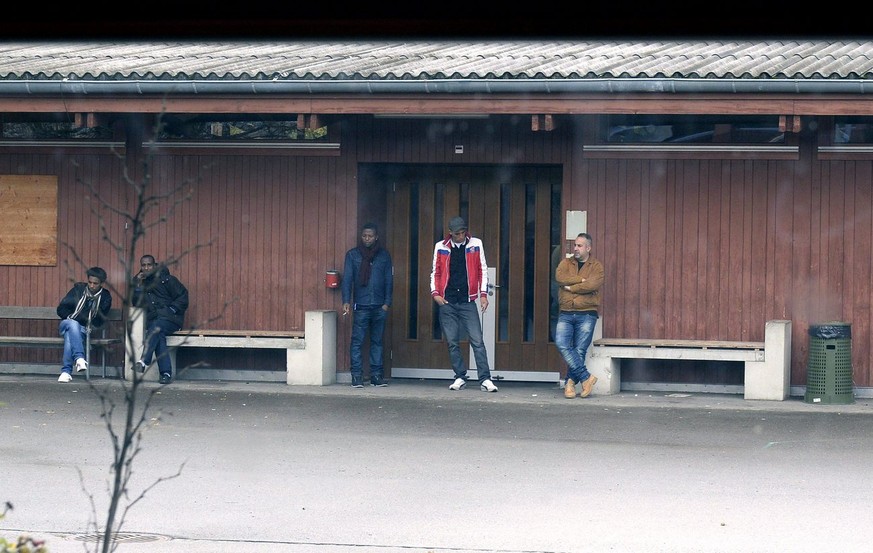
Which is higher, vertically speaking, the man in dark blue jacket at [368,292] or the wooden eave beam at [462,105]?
the wooden eave beam at [462,105]

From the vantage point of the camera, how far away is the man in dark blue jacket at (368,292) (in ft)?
45.4

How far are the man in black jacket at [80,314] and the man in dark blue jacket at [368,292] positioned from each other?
8.87 feet

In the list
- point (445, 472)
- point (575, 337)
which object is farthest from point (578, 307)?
point (445, 472)

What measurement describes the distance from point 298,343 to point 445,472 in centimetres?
511

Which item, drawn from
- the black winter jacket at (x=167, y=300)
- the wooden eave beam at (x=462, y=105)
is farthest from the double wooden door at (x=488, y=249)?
the black winter jacket at (x=167, y=300)

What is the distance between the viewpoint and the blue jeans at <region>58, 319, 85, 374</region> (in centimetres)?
1404

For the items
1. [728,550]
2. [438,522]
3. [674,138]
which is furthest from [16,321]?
[728,550]

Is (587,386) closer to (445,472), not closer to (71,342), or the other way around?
(445,472)

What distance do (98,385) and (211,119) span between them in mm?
3171

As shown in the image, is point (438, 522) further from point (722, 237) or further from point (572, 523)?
point (722, 237)

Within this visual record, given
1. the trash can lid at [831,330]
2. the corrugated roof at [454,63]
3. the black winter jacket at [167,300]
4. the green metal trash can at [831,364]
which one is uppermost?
the corrugated roof at [454,63]

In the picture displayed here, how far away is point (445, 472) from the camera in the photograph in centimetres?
911

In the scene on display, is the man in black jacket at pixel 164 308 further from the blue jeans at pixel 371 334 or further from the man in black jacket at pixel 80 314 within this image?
the blue jeans at pixel 371 334

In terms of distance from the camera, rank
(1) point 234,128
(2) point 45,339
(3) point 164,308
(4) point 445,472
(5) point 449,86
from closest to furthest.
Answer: (4) point 445,472, (5) point 449,86, (3) point 164,308, (2) point 45,339, (1) point 234,128
